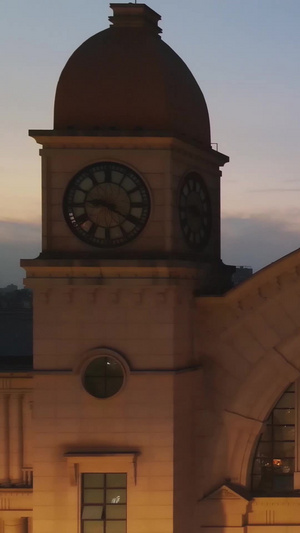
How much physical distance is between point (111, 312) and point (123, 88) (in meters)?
6.85

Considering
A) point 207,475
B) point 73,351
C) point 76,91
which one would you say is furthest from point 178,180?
point 207,475

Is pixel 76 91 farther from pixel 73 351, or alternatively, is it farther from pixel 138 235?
pixel 73 351

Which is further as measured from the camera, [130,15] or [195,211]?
[195,211]

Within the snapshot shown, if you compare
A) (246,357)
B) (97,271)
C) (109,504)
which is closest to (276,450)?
(246,357)

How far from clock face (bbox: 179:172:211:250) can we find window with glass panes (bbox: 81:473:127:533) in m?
7.77

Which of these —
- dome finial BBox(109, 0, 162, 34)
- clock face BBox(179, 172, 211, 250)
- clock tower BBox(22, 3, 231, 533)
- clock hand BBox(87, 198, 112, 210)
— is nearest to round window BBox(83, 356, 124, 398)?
clock tower BBox(22, 3, 231, 533)

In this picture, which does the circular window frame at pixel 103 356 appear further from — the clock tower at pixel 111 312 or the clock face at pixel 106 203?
the clock face at pixel 106 203

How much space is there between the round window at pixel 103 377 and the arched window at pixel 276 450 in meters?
5.34

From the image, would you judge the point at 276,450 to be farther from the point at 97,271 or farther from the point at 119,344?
the point at 97,271

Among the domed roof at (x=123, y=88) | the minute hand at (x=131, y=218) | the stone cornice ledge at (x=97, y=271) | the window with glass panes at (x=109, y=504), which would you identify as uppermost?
the domed roof at (x=123, y=88)

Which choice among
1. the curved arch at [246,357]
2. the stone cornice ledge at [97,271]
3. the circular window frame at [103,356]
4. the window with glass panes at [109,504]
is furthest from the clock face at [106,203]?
the window with glass panes at [109,504]

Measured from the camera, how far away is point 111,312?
28.7 metres

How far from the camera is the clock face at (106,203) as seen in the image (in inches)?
1127

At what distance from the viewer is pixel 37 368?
2891 cm
